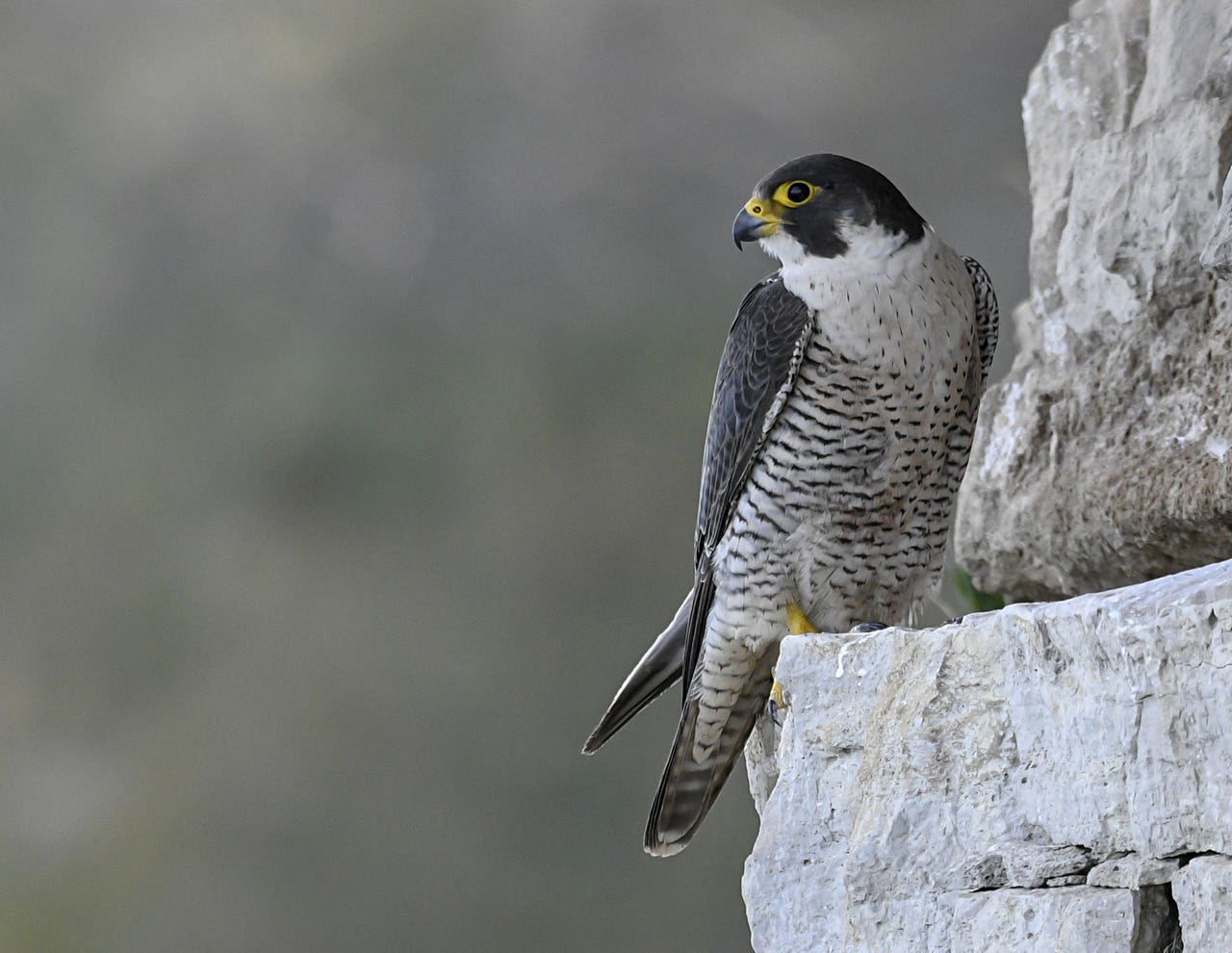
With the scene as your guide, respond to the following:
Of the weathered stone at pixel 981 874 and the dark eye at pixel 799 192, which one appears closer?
the weathered stone at pixel 981 874

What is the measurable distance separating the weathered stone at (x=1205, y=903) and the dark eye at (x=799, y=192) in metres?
1.09

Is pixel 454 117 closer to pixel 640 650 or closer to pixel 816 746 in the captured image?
pixel 640 650

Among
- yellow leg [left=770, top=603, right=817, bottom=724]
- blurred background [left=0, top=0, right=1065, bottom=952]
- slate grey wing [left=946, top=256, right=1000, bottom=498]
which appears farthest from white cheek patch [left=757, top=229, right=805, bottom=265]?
blurred background [left=0, top=0, right=1065, bottom=952]

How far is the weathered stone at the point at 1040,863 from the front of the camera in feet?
3.80

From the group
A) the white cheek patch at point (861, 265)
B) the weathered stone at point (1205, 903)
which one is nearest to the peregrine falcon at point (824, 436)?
the white cheek patch at point (861, 265)

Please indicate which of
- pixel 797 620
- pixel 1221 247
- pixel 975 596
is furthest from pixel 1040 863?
pixel 975 596

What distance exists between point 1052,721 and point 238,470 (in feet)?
14.3

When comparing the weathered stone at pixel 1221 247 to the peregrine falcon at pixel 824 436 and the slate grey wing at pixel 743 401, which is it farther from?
the slate grey wing at pixel 743 401

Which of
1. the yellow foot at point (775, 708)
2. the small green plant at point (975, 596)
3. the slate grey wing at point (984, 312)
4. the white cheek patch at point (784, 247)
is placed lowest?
the yellow foot at point (775, 708)

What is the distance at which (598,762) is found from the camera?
199 inches

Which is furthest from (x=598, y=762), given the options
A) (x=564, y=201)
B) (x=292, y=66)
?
(x=292, y=66)

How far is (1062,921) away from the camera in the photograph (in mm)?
1131

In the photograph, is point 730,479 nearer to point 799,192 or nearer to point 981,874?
point 799,192

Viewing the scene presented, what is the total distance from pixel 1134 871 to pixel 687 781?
107 cm
